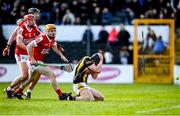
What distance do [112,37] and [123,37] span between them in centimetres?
56

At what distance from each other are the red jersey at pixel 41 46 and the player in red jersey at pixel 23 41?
2.25ft

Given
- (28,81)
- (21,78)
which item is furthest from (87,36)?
(28,81)

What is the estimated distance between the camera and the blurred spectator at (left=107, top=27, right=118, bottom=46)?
35375 mm

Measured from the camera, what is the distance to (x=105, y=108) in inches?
701

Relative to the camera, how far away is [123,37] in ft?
116

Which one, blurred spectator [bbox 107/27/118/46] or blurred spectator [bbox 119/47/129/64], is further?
blurred spectator [bbox 107/27/118/46]

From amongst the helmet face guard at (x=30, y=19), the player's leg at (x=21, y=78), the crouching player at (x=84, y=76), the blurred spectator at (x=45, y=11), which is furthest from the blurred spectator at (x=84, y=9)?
the crouching player at (x=84, y=76)

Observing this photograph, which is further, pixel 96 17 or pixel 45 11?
pixel 45 11

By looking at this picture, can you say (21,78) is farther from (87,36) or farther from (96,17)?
(96,17)

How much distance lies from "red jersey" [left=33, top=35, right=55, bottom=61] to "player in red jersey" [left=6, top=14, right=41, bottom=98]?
0.69 metres

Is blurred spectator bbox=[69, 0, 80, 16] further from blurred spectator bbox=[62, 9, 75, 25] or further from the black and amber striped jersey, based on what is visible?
the black and amber striped jersey

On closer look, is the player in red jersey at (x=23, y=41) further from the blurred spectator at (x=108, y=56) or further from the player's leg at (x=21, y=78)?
the blurred spectator at (x=108, y=56)

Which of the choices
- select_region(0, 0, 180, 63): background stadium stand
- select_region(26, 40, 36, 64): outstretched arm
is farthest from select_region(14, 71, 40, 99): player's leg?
select_region(0, 0, 180, 63): background stadium stand

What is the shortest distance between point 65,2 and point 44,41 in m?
17.2
